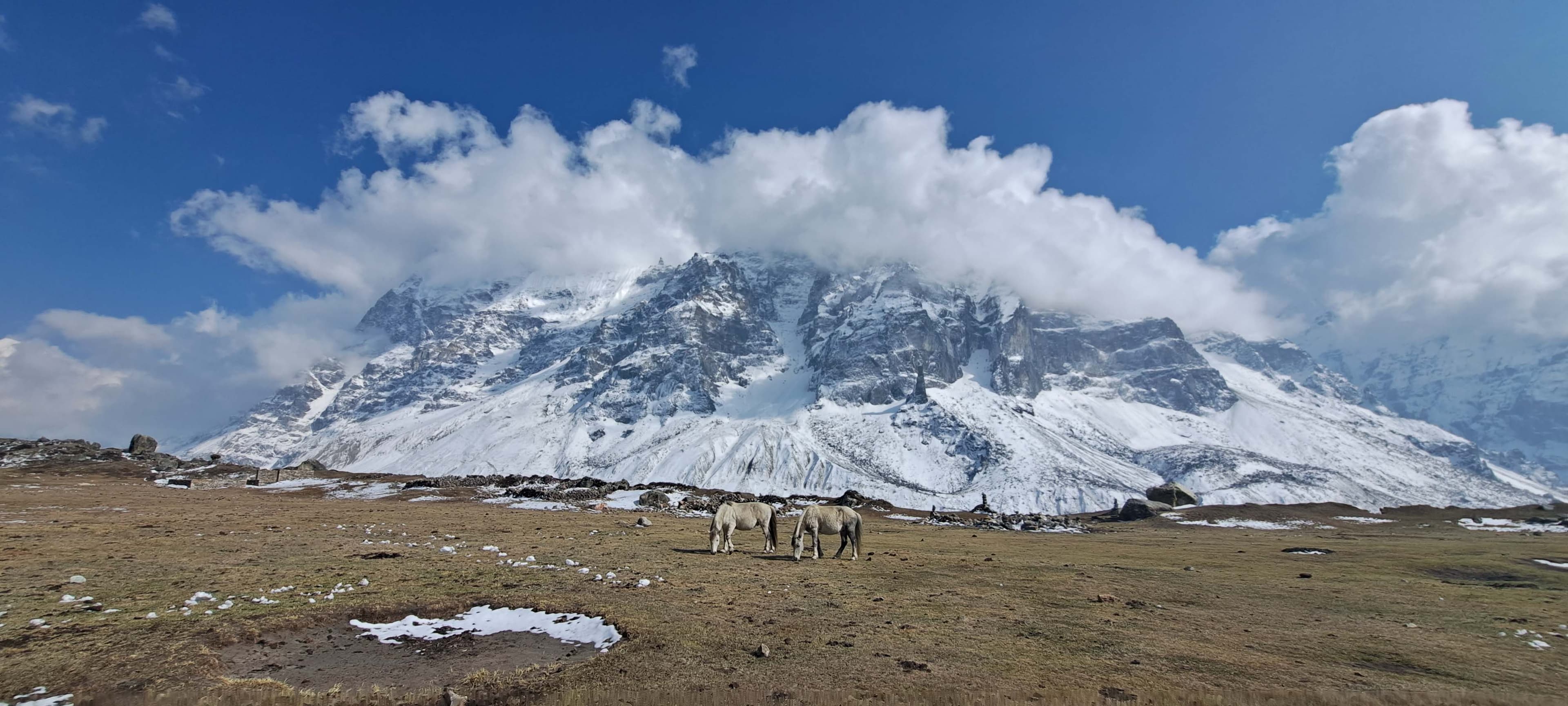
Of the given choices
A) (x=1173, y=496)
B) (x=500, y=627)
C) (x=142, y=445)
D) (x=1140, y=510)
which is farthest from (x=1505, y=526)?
(x=142, y=445)

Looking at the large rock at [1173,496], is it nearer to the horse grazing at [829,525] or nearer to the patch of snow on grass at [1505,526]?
the patch of snow on grass at [1505,526]

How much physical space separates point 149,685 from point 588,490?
54.4m

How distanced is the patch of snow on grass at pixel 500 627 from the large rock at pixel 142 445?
103311 mm

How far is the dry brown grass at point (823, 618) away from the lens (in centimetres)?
1047

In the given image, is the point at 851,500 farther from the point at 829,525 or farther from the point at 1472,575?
the point at 1472,575

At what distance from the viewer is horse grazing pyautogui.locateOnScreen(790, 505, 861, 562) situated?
2709 centimetres

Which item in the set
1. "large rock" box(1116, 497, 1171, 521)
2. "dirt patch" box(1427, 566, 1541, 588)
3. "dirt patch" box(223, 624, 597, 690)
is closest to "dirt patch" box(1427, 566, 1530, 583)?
"dirt patch" box(1427, 566, 1541, 588)

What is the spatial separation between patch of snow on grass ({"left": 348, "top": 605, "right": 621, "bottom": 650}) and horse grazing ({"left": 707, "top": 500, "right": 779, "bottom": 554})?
41.5ft

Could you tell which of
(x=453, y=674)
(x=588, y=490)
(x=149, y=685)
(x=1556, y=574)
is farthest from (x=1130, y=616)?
(x=588, y=490)

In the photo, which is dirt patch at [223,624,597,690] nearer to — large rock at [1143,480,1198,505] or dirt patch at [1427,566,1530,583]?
dirt patch at [1427,566,1530,583]

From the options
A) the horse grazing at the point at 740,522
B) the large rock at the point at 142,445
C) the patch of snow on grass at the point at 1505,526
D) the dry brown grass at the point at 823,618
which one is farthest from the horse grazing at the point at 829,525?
the large rock at the point at 142,445

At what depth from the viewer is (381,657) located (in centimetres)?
1207

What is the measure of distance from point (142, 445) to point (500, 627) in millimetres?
110406

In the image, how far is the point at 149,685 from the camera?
32.0 ft
